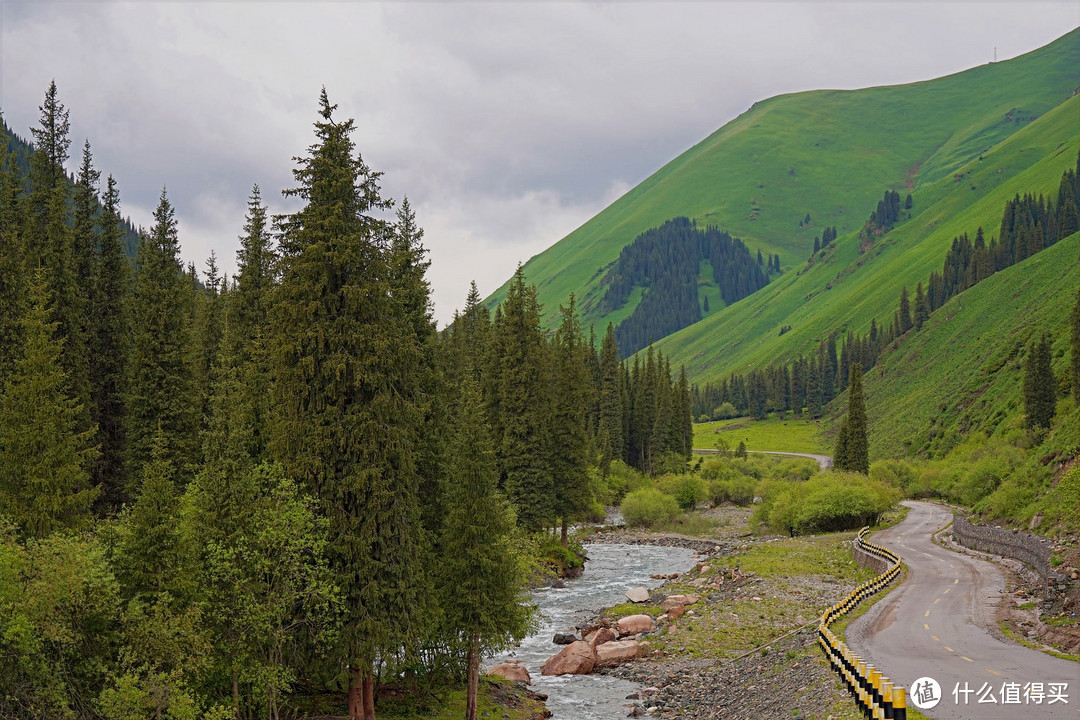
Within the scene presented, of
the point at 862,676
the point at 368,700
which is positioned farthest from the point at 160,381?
the point at 862,676

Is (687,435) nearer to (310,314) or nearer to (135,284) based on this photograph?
(135,284)

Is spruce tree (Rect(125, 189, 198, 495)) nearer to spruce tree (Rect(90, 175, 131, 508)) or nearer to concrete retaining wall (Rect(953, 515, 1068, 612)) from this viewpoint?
spruce tree (Rect(90, 175, 131, 508))

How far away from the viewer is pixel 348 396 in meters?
27.8

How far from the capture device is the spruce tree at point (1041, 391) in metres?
84.9

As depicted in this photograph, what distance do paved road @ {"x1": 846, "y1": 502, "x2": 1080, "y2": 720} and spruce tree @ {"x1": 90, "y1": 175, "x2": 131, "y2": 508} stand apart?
41.9 metres

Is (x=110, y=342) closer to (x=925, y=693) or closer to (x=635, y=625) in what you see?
(x=635, y=625)

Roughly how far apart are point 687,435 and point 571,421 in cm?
7526

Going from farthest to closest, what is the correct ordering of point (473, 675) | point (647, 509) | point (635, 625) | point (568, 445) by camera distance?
point (647, 509)
point (568, 445)
point (635, 625)
point (473, 675)

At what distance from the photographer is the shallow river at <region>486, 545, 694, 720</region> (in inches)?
1382

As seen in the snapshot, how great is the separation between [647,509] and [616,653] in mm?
52543

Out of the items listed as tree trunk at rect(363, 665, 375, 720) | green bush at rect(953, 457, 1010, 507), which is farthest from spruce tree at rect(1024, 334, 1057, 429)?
tree trunk at rect(363, 665, 375, 720)

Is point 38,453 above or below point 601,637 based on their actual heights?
above

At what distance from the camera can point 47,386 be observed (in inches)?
1277

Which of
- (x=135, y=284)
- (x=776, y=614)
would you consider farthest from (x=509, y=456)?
(x=135, y=284)
